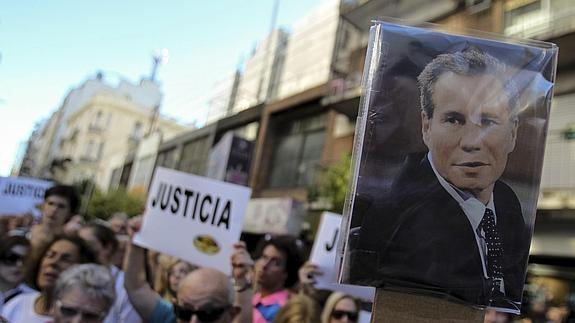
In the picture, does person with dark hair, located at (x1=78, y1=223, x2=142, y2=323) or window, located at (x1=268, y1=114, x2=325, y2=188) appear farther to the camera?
window, located at (x1=268, y1=114, x2=325, y2=188)

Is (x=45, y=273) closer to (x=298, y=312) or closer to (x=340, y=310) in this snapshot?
(x=298, y=312)

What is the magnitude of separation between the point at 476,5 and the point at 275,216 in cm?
837

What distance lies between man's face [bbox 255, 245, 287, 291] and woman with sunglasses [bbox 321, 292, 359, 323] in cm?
46

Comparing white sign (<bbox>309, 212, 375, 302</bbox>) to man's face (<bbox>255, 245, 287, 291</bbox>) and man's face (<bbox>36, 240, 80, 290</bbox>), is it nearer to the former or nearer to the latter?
man's face (<bbox>255, 245, 287, 291</bbox>)

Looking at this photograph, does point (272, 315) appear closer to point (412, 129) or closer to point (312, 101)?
point (412, 129)

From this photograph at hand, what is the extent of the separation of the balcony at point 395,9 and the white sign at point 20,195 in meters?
10.2

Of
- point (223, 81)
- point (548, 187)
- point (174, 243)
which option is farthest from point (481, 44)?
point (223, 81)

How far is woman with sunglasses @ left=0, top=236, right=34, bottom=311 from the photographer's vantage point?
3162 mm

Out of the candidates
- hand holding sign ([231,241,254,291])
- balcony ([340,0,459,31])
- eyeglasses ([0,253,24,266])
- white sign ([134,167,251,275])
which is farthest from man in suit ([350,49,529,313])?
balcony ([340,0,459,31])

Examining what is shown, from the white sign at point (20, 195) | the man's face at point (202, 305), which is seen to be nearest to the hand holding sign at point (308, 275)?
the man's face at point (202, 305)

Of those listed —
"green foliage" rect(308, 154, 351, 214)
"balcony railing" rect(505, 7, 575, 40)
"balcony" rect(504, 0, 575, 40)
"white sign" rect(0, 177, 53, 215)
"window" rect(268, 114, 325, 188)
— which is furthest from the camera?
"window" rect(268, 114, 325, 188)

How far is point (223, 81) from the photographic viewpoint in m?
43.8

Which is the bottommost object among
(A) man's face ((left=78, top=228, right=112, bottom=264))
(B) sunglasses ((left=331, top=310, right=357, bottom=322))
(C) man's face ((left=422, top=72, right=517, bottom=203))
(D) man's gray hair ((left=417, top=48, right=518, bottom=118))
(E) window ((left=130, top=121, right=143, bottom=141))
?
(B) sunglasses ((left=331, top=310, right=357, bottom=322))

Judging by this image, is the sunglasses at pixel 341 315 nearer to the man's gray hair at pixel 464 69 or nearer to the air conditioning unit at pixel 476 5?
the man's gray hair at pixel 464 69
